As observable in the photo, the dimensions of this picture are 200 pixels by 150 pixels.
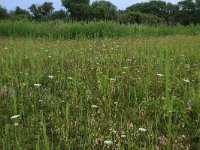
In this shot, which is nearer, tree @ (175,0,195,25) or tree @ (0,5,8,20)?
tree @ (0,5,8,20)

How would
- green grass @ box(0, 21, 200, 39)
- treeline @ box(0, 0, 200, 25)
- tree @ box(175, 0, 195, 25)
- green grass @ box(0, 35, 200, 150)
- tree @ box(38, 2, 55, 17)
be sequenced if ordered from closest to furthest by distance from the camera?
green grass @ box(0, 35, 200, 150)
green grass @ box(0, 21, 200, 39)
treeline @ box(0, 0, 200, 25)
tree @ box(175, 0, 195, 25)
tree @ box(38, 2, 55, 17)

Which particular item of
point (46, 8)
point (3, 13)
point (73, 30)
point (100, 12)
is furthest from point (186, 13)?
point (73, 30)

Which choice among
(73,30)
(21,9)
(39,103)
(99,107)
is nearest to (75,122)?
(99,107)

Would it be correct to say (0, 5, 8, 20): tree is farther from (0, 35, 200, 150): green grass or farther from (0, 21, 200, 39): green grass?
(0, 35, 200, 150): green grass

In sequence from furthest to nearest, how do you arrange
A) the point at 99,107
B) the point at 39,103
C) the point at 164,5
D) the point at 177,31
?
the point at 164,5, the point at 177,31, the point at 39,103, the point at 99,107

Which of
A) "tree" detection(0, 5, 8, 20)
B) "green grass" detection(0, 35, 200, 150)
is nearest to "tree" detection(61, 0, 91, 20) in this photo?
"tree" detection(0, 5, 8, 20)

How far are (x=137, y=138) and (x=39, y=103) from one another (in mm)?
1674

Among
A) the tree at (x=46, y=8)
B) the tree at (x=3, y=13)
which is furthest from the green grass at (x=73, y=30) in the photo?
the tree at (x=46, y=8)

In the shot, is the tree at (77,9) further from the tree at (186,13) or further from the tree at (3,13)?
the tree at (186,13)

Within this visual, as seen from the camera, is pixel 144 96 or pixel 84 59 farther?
pixel 84 59

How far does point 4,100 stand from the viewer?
17.7 ft

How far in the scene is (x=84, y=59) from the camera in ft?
26.0

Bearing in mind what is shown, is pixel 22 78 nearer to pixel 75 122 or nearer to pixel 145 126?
pixel 75 122

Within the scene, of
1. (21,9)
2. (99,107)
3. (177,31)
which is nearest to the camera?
(99,107)
